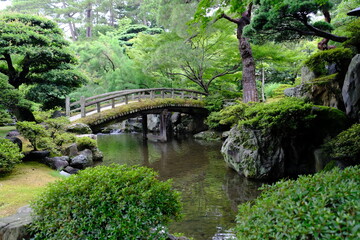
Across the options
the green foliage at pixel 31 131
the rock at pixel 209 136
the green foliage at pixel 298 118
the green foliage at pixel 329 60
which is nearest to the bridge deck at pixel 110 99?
the rock at pixel 209 136

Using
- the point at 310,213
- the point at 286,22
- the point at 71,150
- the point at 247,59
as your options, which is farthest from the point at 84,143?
the point at 247,59

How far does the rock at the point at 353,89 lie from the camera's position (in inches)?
236

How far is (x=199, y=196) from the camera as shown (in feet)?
23.6

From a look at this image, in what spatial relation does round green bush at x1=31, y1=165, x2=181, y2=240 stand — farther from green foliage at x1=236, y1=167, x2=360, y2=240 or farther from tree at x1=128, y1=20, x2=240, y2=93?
tree at x1=128, y1=20, x2=240, y2=93

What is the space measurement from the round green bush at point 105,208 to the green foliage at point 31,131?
4.85 metres

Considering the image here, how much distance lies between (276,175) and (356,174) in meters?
5.37

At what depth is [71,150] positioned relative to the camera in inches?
366

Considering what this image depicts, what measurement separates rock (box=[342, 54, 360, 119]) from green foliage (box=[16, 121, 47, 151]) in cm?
904

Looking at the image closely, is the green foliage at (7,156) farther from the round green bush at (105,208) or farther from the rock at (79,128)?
the rock at (79,128)

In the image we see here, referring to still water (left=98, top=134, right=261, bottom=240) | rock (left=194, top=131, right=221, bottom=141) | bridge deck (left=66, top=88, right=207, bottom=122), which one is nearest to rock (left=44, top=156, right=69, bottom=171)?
still water (left=98, top=134, right=261, bottom=240)

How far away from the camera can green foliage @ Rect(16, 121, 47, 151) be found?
7.66 meters

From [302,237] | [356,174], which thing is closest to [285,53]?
[356,174]

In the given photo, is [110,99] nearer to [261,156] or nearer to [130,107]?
[130,107]

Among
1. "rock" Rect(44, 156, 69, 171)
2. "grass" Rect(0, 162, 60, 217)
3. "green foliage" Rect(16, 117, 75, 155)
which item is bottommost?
"grass" Rect(0, 162, 60, 217)
